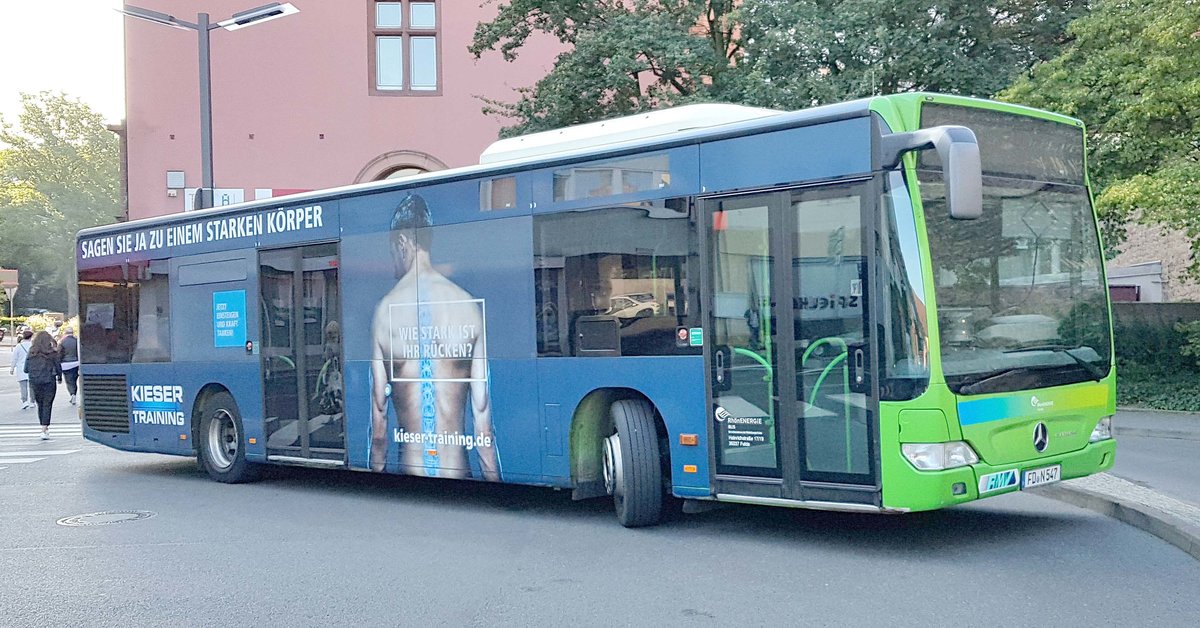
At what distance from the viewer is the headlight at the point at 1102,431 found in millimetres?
8461

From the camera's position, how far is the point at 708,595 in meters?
6.97

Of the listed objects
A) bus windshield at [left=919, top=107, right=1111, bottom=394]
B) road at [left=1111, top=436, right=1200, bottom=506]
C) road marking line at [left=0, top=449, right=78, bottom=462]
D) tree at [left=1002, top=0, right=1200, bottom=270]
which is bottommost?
road at [left=1111, top=436, right=1200, bottom=506]

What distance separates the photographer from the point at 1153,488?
10688mm

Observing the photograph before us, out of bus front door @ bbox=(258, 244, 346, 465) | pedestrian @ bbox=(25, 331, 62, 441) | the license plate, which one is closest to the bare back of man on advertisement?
bus front door @ bbox=(258, 244, 346, 465)

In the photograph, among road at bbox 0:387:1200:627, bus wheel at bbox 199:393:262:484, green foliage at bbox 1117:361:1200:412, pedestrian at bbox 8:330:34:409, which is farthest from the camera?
pedestrian at bbox 8:330:34:409

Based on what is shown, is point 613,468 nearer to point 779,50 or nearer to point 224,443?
point 224,443

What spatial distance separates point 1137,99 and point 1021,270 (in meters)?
12.1

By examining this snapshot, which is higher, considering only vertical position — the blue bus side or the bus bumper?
the blue bus side

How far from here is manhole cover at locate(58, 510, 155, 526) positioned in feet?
34.2

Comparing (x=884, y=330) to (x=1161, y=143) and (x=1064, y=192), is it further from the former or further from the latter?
(x=1161, y=143)

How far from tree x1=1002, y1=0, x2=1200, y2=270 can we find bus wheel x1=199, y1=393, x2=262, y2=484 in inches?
486

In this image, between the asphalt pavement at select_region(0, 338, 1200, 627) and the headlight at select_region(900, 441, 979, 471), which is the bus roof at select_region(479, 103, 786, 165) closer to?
the headlight at select_region(900, 441, 979, 471)

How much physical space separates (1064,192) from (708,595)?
3923mm

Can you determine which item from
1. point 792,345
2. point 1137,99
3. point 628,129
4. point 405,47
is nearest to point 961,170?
point 792,345
